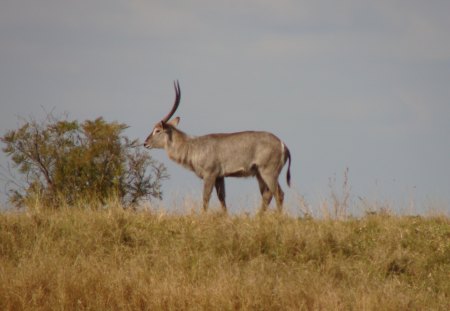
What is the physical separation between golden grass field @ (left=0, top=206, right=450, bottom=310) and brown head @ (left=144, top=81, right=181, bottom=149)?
4502 mm

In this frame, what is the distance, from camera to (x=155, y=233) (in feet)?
36.6

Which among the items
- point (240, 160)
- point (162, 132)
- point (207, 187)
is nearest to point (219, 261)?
point (207, 187)

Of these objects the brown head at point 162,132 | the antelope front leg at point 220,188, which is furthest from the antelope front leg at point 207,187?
the brown head at point 162,132

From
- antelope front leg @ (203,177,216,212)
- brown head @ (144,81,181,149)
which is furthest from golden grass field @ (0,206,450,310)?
brown head @ (144,81,181,149)

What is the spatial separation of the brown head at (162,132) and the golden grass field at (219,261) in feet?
14.8

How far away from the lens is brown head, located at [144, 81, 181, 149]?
658 inches

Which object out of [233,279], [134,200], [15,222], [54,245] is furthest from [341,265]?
[134,200]

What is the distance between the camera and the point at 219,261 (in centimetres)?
987

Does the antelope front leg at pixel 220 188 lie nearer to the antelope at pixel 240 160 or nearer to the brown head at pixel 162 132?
the antelope at pixel 240 160

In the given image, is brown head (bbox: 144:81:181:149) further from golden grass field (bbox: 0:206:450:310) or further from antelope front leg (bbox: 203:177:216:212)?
golden grass field (bbox: 0:206:450:310)

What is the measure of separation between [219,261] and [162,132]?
7.20 meters

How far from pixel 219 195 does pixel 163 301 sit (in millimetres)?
6695

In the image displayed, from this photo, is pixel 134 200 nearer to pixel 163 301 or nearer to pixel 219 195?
pixel 219 195

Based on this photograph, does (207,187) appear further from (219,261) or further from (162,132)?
(219,261)
